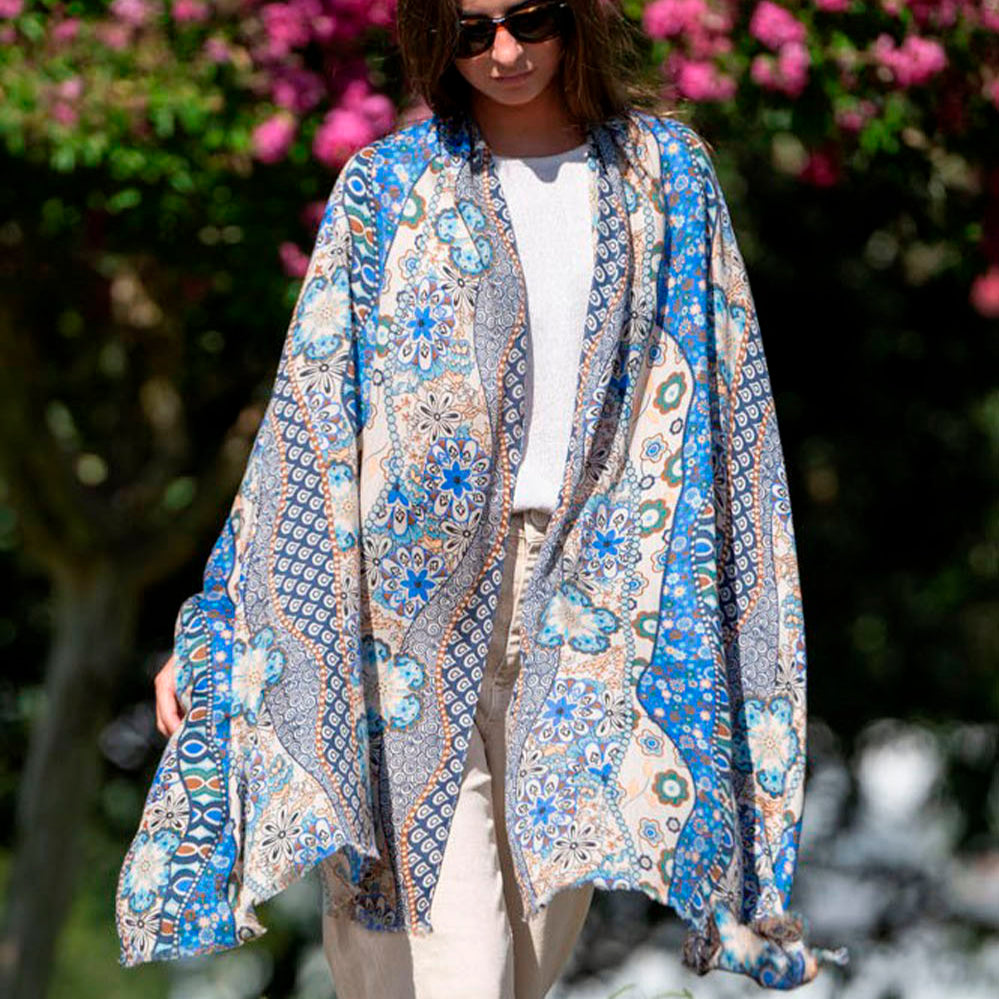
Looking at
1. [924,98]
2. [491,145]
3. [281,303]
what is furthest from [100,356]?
[491,145]

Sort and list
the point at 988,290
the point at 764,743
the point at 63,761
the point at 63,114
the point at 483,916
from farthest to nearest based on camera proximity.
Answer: the point at 63,761
the point at 988,290
the point at 63,114
the point at 764,743
the point at 483,916

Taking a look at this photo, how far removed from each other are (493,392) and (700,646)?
0.40 meters

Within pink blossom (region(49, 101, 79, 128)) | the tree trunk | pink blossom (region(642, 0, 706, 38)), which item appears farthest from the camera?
the tree trunk

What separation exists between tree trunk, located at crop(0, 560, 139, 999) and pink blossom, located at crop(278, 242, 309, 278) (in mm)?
3361

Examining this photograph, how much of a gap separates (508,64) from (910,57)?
2425 millimetres

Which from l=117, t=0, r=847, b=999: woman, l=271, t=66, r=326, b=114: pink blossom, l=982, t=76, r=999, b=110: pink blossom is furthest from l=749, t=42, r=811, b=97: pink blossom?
l=117, t=0, r=847, b=999: woman

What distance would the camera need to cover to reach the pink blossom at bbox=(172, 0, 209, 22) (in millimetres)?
5117

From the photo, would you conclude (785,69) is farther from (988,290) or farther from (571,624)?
(571,624)

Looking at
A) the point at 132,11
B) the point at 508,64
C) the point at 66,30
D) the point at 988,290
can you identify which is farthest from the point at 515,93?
the point at 988,290

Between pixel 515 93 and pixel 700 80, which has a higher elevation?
pixel 515 93

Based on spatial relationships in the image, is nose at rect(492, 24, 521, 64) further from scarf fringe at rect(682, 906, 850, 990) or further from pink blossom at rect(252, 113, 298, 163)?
pink blossom at rect(252, 113, 298, 163)

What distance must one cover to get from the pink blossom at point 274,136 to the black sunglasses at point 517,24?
230 cm

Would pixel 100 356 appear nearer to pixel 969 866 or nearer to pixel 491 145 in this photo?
pixel 969 866

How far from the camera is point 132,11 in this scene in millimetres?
5145
